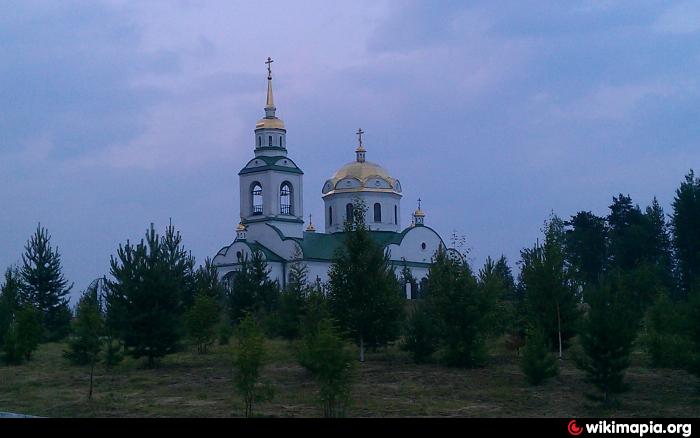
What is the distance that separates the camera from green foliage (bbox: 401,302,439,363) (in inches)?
1101

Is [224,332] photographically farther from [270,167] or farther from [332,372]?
[270,167]

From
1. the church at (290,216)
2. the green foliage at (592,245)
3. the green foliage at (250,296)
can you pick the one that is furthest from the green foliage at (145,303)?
the green foliage at (592,245)

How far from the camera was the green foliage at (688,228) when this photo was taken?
50.5 m

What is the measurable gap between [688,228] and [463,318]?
2816 cm

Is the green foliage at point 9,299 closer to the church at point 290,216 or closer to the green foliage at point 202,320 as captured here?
the green foliage at point 202,320

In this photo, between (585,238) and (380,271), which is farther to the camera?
(585,238)

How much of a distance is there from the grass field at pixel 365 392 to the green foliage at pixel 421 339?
1.68ft

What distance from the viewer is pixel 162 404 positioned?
73.7 feet

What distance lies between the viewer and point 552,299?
2720 cm
